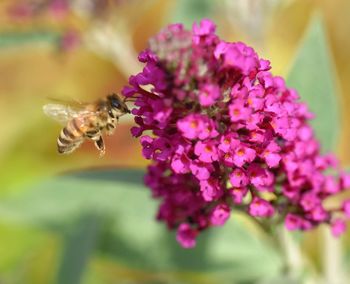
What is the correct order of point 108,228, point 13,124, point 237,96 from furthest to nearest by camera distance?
point 13,124 → point 108,228 → point 237,96

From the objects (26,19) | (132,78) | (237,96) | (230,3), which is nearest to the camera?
(237,96)

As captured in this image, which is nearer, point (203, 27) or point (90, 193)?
point (203, 27)

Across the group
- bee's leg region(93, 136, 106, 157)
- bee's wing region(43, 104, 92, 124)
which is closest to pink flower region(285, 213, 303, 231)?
bee's leg region(93, 136, 106, 157)

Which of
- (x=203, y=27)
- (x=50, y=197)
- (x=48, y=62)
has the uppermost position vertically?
(x=48, y=62)

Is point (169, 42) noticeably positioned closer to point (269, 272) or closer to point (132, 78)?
point (132, 78)

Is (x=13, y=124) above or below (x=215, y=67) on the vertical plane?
above

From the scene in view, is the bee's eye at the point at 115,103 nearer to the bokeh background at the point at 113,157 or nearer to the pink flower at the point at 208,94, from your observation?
the bokeh background at the point at 113,157

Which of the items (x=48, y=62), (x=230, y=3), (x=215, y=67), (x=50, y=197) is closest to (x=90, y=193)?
(x=50, y=197)
